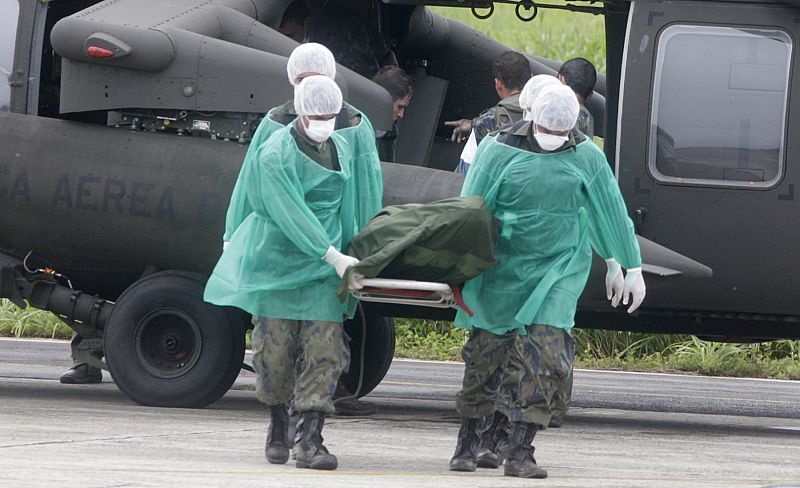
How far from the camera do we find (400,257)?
7180 millimetres

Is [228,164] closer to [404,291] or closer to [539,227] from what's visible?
[404,291]

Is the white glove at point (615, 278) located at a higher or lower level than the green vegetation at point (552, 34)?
lower

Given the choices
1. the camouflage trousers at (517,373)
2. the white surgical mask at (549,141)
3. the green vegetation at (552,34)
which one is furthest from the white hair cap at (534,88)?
the green vegetation at (552,34)

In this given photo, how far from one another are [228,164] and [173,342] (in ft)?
3.87

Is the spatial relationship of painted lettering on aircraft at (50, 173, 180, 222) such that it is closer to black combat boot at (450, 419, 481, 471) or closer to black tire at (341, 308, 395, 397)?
black tire at (341, 308, 395, 397)

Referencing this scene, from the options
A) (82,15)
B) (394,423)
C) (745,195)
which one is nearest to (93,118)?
(82,15)

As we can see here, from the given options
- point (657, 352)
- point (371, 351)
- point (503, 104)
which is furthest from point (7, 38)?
point (657, 352)

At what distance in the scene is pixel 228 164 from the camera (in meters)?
9.28

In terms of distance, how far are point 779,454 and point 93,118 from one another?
469 cm

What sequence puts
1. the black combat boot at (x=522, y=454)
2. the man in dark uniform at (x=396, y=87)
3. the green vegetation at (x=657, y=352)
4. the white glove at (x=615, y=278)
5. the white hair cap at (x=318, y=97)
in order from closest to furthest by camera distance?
the black combat boot at (x=522, y=454) < the white hair cap at (x=318, y=97) < the white glove at (x=615, y=278) < the man in dark uniform at (x=396, y=87) < the green vegetation at (x=657, y=352)

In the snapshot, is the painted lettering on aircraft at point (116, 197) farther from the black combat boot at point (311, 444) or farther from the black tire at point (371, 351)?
the black combat boot at point (311, 444)

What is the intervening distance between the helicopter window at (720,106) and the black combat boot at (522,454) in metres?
2.78

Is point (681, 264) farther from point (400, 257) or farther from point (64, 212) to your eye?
point (64, 212)

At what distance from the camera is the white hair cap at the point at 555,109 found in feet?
23.5
